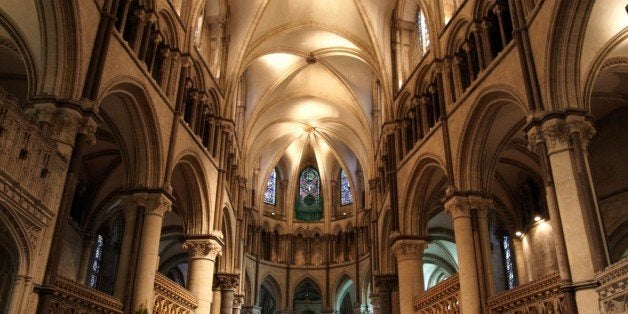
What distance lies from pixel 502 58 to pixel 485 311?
6.30 meters

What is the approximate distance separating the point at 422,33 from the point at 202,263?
11.8 meters

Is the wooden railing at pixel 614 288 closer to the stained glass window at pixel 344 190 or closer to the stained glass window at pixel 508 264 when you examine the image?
the stained glass window at pixel 508 264

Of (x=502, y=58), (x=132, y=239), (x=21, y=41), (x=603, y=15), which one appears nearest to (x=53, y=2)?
(x=21, y=41)

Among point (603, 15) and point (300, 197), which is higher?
point (300, 197)

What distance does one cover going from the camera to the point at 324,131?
3503 cm

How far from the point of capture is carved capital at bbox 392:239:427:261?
19.3 m

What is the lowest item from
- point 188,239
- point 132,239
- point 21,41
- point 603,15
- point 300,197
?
point 132,239

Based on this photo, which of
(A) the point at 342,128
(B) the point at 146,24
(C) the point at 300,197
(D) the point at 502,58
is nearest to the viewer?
(D) the point at 502,58

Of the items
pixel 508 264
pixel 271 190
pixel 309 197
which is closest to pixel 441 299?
pixel 508 264

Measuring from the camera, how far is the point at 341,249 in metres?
35.2

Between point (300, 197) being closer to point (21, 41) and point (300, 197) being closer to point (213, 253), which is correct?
point (213, 253)

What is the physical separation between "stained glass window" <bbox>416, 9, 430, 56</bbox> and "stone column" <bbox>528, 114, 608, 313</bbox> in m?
9.60

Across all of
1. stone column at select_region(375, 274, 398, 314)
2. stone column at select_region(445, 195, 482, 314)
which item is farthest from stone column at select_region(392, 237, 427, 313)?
stone column at select_region(375, 274, 398, 314)

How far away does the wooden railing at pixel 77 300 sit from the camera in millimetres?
10422
